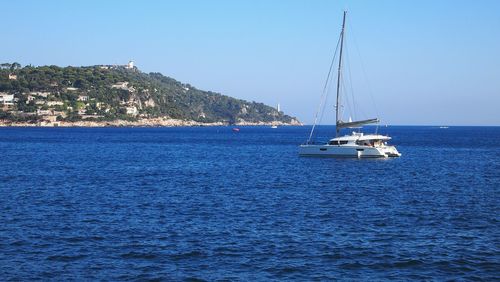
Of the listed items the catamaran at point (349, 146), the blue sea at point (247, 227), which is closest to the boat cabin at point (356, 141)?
the catamaran at point (349, 146)

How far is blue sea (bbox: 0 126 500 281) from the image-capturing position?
23.5 meters

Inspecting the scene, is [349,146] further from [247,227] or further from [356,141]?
[247,227]

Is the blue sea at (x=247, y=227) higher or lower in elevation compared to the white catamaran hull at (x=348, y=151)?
lower

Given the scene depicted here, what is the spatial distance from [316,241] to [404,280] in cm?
653

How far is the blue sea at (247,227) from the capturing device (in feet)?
77.2

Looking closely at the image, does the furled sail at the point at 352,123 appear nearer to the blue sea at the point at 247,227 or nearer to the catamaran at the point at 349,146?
the catamaran at the point at 349,146

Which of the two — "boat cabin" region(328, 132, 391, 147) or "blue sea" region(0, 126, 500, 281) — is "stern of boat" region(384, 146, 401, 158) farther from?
"blue sea" region(0, 126, 500, 281)

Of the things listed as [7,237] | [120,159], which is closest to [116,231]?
[7,237]

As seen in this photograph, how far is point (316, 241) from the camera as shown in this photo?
28.2 m

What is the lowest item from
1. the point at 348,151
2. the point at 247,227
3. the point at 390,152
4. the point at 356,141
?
the point at 247,227

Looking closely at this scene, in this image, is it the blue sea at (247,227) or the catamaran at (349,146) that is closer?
the blue sea at (247,227)

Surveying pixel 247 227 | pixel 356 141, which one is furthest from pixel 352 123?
pixel 247 227

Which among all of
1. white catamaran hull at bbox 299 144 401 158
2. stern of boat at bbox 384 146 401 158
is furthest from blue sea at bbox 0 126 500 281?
stern of boat at bbox 384 146 401 158

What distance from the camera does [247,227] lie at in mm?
31484
